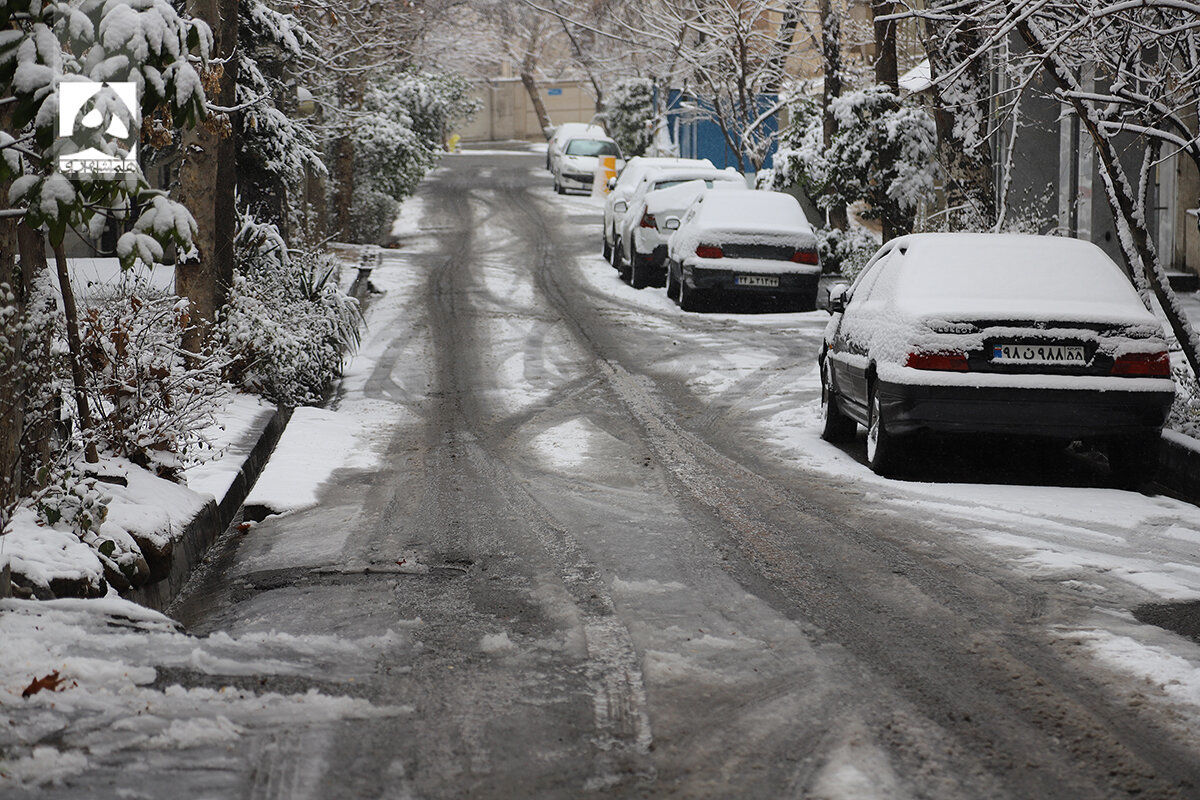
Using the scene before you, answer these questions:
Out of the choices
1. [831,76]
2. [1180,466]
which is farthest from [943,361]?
[831,76]

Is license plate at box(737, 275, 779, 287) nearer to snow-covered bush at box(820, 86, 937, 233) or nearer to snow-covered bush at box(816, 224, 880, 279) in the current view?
snow-covered bush at box(820, 86, 937, 233)

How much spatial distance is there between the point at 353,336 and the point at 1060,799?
11.8 m

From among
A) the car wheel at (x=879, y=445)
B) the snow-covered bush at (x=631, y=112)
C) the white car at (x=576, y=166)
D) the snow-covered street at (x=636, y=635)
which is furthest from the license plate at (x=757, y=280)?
the snow-covered bush at (x=631, y=112)

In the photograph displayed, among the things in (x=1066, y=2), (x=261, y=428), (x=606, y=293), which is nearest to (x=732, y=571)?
(x=261, y=428)

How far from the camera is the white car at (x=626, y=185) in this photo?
26.6 meters

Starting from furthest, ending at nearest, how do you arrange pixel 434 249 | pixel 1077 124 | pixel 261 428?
pixel 434 249, pixel 1077 124, pixel 261 428

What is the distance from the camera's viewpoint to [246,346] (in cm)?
1180

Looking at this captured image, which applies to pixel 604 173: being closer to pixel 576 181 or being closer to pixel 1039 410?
pixel 576 181

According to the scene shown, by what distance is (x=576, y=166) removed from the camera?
43375 mm

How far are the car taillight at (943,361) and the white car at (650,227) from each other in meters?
14.4

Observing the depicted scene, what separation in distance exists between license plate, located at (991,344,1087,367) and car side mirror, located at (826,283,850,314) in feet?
7.98

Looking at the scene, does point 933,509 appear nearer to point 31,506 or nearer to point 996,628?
point 996,628

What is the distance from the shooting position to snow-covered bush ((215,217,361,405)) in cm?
1181

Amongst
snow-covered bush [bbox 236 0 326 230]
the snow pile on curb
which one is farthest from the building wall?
the snow pile on curb
